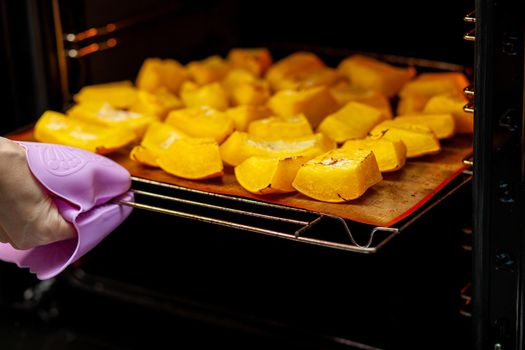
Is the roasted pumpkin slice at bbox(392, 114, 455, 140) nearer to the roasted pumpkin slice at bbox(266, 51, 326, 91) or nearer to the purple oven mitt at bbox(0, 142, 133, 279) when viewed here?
the roasted pumpkin slice at bbox(266, 51, 326, 91)

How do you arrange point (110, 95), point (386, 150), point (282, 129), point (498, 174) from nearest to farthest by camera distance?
point (498, 174) < point (386, 150) < point (282, 129) < point (110, 95)

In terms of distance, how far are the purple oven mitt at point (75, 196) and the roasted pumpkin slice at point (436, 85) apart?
66 centimetres

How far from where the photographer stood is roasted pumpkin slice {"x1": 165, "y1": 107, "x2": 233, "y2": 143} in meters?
1.65

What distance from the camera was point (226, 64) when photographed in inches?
80.9

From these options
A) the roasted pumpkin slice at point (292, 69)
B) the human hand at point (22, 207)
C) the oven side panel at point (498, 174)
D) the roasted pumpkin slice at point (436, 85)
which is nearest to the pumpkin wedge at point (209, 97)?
the roasted pumpkin slice at point (292, 69)

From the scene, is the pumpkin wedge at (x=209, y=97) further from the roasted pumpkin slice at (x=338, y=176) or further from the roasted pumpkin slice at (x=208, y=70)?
the roasted pumpkin slice at (x=338, y=176)

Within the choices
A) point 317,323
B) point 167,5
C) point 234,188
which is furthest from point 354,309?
point 167,5

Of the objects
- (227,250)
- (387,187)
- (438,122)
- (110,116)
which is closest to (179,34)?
(110,116)

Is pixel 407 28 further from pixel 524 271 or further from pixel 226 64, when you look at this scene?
pixel 524 271

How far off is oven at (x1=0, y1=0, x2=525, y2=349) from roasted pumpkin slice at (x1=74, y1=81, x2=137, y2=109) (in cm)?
5

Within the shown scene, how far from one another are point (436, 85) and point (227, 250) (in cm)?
57

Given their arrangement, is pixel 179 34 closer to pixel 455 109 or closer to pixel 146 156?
pixel 146 156

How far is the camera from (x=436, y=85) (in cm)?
180

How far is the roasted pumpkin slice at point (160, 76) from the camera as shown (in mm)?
1922
